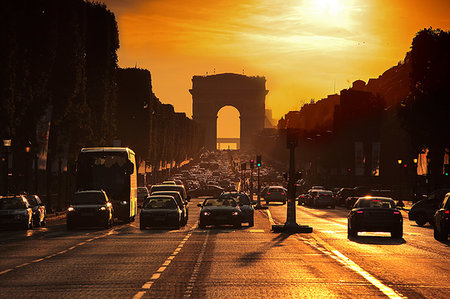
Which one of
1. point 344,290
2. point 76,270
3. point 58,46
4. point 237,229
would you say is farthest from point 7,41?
point 344,290

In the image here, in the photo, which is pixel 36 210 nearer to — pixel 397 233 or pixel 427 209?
pixel 397 233

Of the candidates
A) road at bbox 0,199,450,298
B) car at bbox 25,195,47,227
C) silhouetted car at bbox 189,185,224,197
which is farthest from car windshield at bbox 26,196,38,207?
silhouetted car at bbox 189,185,224,197

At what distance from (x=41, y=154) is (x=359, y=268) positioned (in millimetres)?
40198

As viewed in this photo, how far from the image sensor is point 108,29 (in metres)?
78.3

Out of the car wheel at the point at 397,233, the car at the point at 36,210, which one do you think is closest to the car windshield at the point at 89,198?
the car at the point at 36,210

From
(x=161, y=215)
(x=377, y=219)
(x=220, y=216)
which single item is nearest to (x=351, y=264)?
(x=377, y=219)

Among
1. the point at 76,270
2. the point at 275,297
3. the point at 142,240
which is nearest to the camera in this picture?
the point at 275,297

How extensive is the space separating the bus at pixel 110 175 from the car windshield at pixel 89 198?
5.62 m

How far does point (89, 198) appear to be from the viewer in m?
45.2

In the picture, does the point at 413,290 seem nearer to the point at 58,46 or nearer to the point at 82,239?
the point at 82,239

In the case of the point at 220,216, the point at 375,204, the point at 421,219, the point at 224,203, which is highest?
the point at 375,204

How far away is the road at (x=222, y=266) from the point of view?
1713cm

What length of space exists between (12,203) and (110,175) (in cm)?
804

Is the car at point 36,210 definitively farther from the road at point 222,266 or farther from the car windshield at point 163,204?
the road at point 222,266
